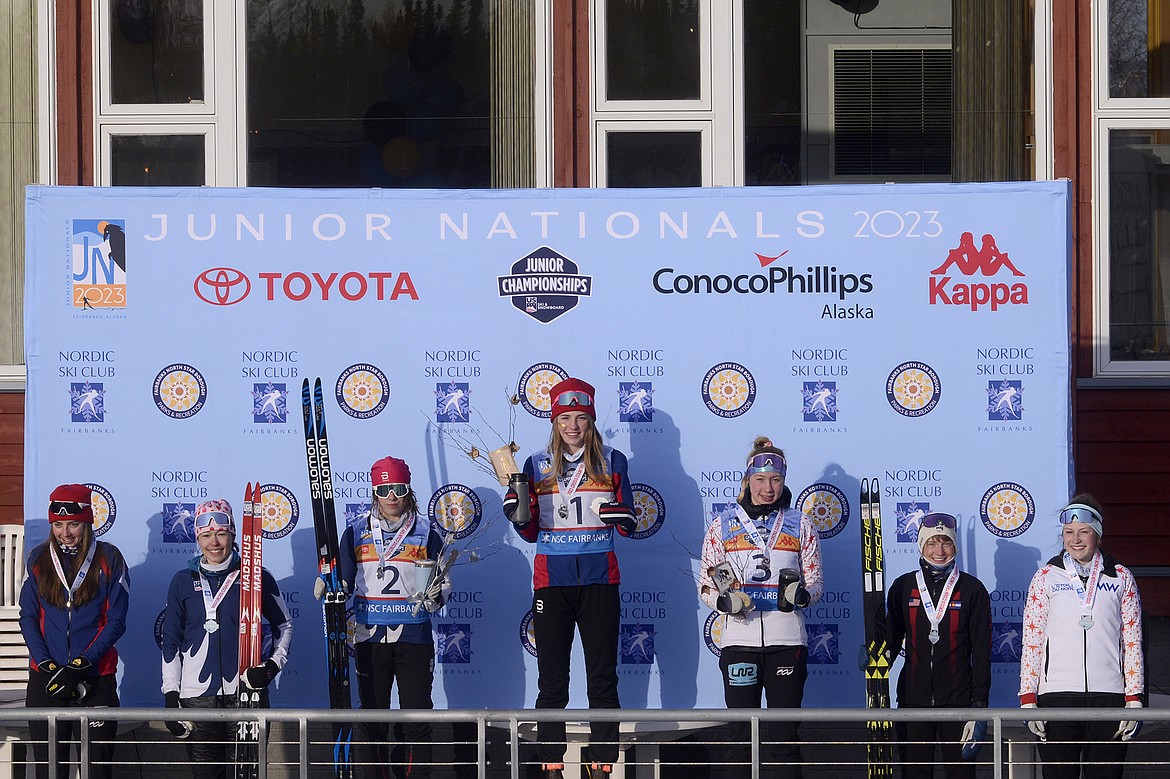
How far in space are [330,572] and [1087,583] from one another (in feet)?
10.9

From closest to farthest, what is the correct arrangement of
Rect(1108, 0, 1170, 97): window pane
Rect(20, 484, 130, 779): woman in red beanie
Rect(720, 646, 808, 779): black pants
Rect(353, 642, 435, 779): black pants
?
Rect(720, 646, 808, 779): black pants < Rect(20, 484, 130, 779): woman in red beanie < Rect(353, 642, 435, 779): black pants < Rect(1108, 0, 1170, 97): window pane

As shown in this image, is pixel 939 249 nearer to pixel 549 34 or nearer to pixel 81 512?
pixel 549 34

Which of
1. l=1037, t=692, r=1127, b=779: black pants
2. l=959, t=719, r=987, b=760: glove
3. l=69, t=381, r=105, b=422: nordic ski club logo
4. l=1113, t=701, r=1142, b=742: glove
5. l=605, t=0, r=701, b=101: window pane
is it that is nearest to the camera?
l=1113, t=701, r=1142, b=742: glove

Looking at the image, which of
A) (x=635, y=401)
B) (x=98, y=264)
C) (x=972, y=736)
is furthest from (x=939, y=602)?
(x=98, y=264)

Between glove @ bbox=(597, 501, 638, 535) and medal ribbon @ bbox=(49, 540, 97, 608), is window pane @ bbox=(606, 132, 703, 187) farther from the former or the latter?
medal ribbon @ bbox=(49, 540, 97, 608)

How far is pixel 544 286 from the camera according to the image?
6.98m

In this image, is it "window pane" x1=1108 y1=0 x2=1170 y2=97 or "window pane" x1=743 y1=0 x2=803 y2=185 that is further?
"window pane" x1=743 y1=0 x2=803 y2=185

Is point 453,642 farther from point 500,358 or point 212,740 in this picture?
point 500,358

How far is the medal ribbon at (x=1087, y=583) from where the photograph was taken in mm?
6051

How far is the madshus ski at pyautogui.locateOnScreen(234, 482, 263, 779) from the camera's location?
243 inches

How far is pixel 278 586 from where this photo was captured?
22.6 ft

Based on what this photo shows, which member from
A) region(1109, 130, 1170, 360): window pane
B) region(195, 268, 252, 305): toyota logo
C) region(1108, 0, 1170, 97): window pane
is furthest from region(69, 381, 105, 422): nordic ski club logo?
region(1108, 0, 1170, 97): window pane

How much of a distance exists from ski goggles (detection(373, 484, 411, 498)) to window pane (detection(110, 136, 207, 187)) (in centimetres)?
313

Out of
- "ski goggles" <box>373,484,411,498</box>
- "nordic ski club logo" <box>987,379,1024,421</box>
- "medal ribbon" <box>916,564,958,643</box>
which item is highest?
"nordic ski club logo" <box>987,379,1024,421</box>
